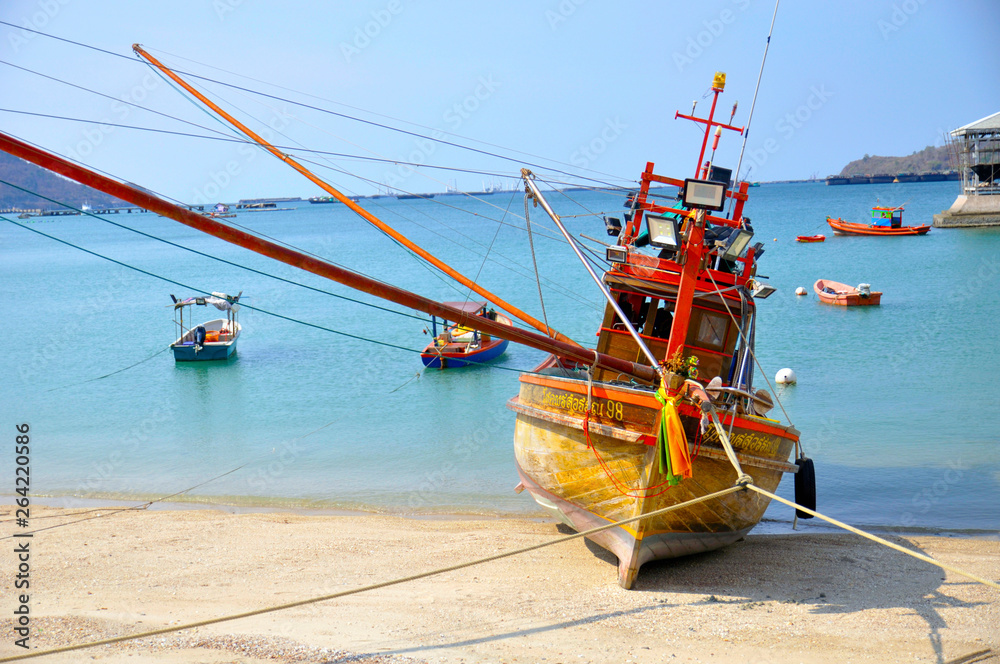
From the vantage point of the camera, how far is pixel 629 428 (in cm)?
852

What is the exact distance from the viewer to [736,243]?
32.1ft

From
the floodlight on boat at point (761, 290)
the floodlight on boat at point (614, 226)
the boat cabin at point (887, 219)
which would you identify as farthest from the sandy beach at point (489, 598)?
the boat cabin at point (887, 219)

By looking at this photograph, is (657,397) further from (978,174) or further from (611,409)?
(978,174)

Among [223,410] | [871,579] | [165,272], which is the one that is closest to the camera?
[871,579]

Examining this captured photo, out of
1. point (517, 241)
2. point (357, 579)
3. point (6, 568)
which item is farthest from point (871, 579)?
point (517, 241)

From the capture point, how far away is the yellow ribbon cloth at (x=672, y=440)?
7.99 m

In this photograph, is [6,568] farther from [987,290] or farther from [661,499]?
[987,290]

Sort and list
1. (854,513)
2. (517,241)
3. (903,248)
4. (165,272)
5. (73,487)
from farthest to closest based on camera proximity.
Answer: (517,241)
(165,272)
(903,248)
(73,487)
(854,513)

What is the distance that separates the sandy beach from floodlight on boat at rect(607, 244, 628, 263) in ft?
13.9

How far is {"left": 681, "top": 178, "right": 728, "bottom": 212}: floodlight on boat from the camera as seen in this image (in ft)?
27.2

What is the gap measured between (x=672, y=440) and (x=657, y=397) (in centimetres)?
51

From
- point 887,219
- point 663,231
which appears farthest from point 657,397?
point 887,219

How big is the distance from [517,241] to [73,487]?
8448 cm

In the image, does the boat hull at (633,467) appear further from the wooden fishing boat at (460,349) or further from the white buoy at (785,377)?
the wooden fishing boat at (460,349)
